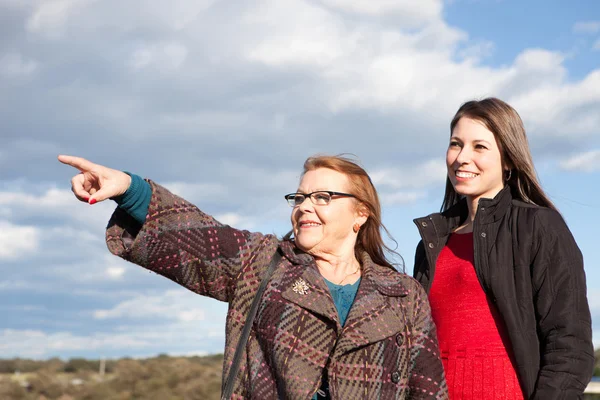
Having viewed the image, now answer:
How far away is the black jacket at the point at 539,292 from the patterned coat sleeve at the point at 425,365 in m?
0.33

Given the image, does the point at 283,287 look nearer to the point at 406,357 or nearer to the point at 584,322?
the point at 406,357

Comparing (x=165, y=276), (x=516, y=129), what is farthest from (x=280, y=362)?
(x=516, y=129)

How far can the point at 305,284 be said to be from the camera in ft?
10.8

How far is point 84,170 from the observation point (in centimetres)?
281

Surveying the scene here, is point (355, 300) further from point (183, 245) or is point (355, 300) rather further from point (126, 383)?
point (126, 383)

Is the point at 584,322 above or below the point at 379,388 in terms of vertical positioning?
above

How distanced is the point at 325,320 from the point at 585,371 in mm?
1157

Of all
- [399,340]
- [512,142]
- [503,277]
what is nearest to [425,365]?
[399,340]

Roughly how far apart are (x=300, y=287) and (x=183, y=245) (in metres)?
0.55

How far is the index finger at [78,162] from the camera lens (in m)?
2.75

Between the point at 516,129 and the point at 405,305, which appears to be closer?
the point at 405,305

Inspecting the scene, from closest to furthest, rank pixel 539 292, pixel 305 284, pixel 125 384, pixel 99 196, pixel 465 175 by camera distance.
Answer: pixel 99 196 → pixel 305 284 → pixel 539 292 → pixel 465 175 → pixel 125 384

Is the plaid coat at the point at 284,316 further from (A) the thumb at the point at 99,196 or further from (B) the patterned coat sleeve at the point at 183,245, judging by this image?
(A) the thumb at the point at 99,196

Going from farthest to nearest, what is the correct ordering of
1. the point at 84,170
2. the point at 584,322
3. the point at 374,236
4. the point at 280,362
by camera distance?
the point at 374,236 → the point at 584,322 → the point at 280,362 → the point at 84,170
